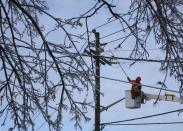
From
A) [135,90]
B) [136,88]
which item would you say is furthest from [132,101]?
[136,88]

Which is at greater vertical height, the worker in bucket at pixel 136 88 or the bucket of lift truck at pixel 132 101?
the worker in bucket at pixel 136 88

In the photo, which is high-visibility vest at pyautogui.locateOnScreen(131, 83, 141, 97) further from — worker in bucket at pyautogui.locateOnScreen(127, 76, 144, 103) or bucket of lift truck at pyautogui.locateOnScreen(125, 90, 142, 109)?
bucket of lift truck at pyautogui.locateOnScreen(125, 90, 142, 109)

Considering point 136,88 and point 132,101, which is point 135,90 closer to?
point 136,88

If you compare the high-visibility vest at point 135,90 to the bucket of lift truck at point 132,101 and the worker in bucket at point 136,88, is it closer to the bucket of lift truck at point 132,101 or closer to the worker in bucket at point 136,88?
the worker in bucket at point 136,88

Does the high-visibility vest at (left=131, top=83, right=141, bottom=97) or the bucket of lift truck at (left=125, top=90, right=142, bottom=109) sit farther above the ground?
the high-visibility vest at (left=131, top=83, right=141, bottom=97)

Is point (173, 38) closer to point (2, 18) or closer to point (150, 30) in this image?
point (150, 30)

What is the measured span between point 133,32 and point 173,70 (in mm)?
640

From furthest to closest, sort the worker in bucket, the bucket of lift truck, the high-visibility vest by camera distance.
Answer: the bucket of lift truck < the high-visibility vest < the worker in bucket

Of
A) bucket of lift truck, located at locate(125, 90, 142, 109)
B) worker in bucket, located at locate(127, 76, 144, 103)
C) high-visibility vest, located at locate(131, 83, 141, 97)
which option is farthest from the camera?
bucket of lift truck, located at locate(125, 90, 142, 109)

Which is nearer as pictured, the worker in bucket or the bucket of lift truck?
the worker in bucket

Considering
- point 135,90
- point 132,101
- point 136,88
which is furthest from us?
point 132,101

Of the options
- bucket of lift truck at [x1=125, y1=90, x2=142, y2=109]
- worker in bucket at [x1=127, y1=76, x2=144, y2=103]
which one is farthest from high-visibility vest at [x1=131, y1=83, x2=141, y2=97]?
bucket of lift truck at [x1=125, y1=90, x2=142, y2=109]

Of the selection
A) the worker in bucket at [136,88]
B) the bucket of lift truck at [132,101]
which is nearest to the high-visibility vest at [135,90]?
the worker in bucket at [136,88]

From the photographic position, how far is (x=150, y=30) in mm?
6938
